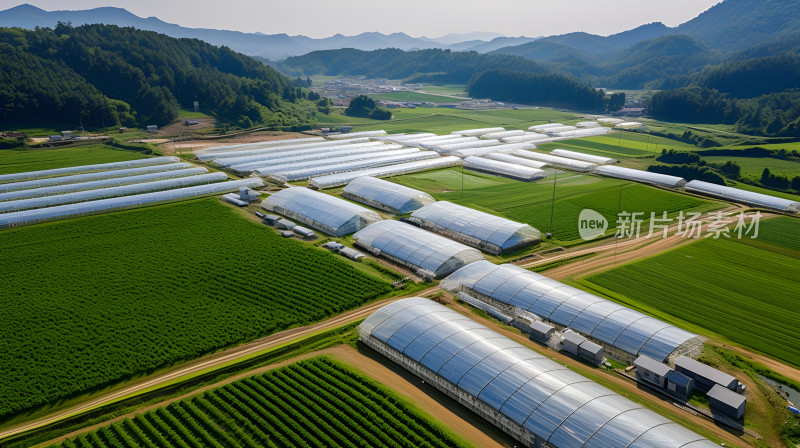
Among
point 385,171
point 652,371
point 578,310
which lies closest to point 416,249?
point 578,310

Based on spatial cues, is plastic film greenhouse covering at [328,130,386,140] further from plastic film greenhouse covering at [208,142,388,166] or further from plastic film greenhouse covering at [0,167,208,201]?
plastic film greenhouse covering at [0,167,208,201]

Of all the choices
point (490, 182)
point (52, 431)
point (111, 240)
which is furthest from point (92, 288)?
point (490, 182)

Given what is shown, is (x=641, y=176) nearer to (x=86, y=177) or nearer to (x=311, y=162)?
(x=311, y=162)

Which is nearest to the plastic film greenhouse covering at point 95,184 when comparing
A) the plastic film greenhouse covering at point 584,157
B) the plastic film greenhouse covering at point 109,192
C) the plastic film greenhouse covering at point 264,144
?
the plastic film greenhouse covering at point 109,192

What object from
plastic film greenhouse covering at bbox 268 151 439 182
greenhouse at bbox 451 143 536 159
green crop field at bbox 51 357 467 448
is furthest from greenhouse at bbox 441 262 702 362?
greenhouse at bbox 451 143 536 159

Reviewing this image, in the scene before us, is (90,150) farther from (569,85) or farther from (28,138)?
(569,85)

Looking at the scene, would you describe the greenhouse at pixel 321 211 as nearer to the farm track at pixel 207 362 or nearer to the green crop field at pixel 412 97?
the farm track at pixel 207 362
